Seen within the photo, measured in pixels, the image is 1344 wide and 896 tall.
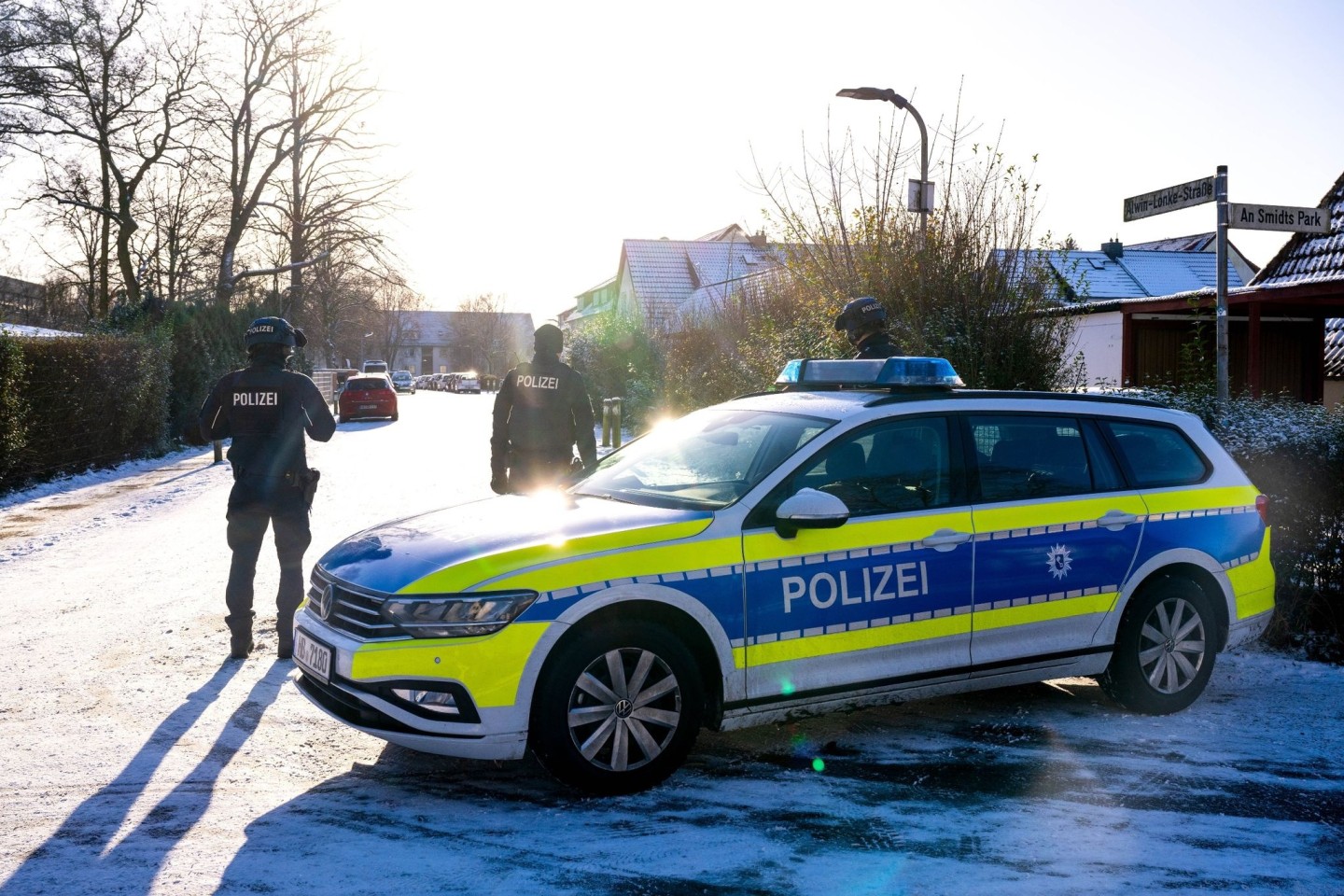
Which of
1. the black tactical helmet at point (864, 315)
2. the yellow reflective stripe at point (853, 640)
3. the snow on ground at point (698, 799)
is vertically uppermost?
the black tactical helmet at point (864, 315)

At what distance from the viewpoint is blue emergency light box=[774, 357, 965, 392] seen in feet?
17.9

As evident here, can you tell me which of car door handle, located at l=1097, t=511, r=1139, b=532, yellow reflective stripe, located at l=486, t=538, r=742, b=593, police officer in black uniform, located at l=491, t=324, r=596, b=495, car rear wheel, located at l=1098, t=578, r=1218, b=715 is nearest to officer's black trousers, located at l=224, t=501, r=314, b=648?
police officer in black uniform, located at l=491, t=324, r=596, b=495

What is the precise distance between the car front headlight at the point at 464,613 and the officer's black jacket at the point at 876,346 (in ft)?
13.0

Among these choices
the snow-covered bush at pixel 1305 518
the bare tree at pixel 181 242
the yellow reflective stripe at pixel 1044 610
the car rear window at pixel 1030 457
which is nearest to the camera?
the yellow reflective stripe at pixel 1044 610

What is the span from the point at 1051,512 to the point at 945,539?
0.65 metres

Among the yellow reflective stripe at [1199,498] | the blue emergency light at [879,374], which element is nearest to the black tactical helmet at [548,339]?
the blue emergency light at [879,374]

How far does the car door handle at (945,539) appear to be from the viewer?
496cm

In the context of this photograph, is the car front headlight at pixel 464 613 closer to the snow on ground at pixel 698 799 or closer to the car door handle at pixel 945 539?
the snow on ground at pixel 698 799

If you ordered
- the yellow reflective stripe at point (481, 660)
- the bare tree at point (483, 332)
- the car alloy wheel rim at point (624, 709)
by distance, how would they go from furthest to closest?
1. the bare tree at point (483, 332)
2. the car alloy wheel rim at point (624, 709)
3. the yellow reflective stripe at point (481, 660)

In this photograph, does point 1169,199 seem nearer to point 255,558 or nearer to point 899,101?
point 899,101

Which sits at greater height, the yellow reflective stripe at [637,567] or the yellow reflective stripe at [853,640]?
the yellow reflective stripe at [637,567]

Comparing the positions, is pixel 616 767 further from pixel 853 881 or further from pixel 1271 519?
pixel 1271 519

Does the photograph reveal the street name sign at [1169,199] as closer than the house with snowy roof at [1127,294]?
Yes

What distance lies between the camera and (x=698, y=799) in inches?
175
